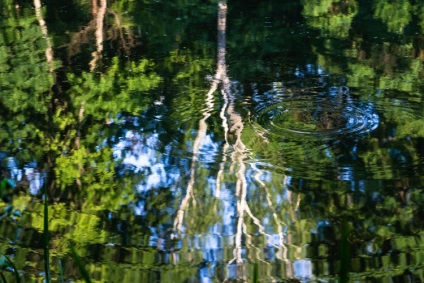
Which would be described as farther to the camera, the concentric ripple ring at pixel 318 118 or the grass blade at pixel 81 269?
the concentric ripple ring at pixel 318 118

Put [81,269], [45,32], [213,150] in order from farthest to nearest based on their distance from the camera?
[45,32]
[213,150]
[81,269]

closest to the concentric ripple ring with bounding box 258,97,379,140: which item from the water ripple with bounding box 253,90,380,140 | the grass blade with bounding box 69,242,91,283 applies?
the water ripple with bounding box 253,90,380,140

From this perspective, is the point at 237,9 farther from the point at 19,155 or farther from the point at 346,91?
the point at 19,155

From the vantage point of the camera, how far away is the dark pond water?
3.50 m

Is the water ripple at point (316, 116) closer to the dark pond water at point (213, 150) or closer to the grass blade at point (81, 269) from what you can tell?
the dark pond water at point (213, 150)

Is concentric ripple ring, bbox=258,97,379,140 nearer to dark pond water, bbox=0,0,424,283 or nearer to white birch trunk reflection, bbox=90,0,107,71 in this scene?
dark pond water, bbox=0,0,424,283

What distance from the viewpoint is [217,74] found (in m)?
6.29

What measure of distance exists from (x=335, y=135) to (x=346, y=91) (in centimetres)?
97

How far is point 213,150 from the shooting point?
15.4 ft

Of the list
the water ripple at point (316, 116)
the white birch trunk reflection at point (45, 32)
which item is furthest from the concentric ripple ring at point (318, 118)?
the white birch trunk reflection at point (45, 32)

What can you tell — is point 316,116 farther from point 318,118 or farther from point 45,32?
point 45,32

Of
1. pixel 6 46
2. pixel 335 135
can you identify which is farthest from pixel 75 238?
pixel 6 46

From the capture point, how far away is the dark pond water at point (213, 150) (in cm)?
350

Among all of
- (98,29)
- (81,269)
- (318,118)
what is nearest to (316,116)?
(318,118)
